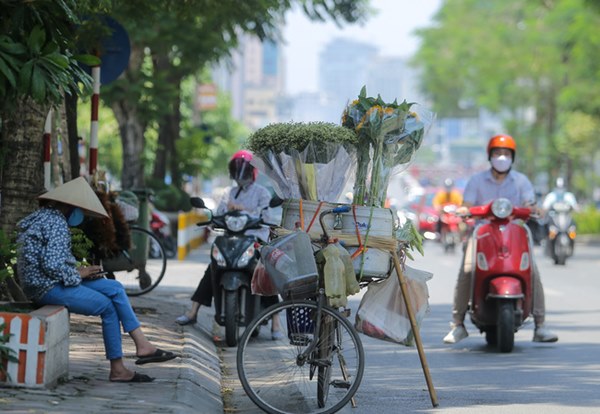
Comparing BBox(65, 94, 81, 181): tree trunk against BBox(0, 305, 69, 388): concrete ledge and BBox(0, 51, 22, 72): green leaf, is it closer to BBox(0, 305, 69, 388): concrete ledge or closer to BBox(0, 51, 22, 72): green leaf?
BBox(0, 51, 22, 72): green leaf

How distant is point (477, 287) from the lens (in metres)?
13.0

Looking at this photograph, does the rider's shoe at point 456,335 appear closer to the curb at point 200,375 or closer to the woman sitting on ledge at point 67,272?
the curb at point 200,375

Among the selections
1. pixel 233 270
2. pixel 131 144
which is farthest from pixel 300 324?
pixel 131 144

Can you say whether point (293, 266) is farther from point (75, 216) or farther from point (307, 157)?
point (75, 216)

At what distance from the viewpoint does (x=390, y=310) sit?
9.21 m

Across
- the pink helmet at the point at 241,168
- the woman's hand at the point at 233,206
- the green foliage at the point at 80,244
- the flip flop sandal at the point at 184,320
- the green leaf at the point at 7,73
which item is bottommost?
the flip flop sandal at the point at 184,320

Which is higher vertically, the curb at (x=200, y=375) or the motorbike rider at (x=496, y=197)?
the motorbike rider at (x=496, y=197)

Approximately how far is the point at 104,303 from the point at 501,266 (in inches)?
189

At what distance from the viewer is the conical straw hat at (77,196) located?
889 centimetres

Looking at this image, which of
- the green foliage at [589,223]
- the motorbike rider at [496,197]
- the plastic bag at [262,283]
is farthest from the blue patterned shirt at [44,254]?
the green foliage at [589,223]

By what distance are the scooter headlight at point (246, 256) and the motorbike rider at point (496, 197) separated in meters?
1.90

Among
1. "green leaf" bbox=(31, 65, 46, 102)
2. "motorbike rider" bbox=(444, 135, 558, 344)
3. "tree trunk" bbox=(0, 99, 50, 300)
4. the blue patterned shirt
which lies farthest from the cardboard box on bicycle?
"motorbike rider" bbox=(444, 135, 558, 344)

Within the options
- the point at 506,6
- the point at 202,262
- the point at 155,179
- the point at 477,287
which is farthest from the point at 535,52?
the point at 477,287

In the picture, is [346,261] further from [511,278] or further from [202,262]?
[202,262]
